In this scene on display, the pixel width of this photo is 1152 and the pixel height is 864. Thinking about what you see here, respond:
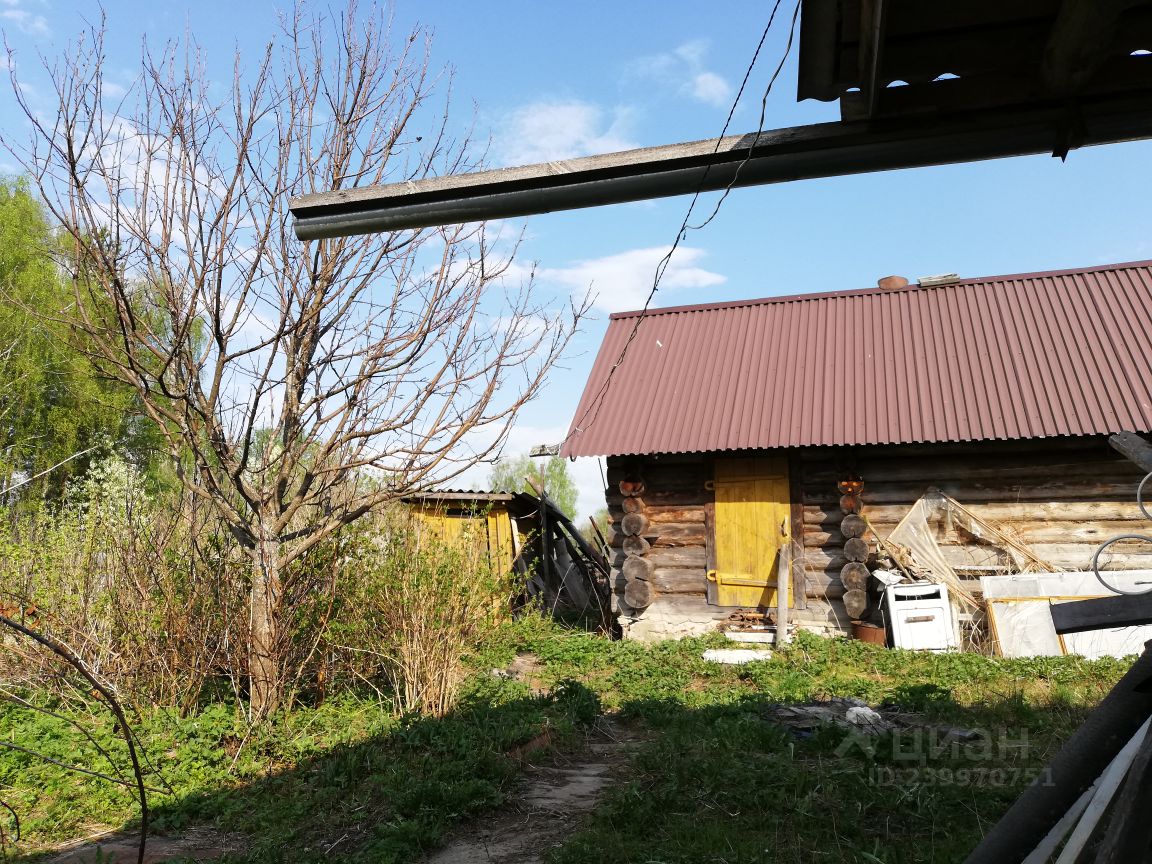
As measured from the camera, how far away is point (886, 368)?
40.9ft

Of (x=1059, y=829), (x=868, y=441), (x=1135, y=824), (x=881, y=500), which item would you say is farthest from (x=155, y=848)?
(x=881, y=500)

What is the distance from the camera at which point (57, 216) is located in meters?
6.45

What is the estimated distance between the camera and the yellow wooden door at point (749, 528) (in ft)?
38.4

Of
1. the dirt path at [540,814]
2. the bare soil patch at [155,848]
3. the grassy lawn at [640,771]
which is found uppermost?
the grassy lawn at [640,771]

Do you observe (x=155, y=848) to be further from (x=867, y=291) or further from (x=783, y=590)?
(x=867, y=291)

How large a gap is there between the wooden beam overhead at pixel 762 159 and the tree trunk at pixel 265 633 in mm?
5067

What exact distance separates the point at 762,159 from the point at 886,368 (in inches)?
414

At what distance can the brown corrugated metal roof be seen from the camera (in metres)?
11.0

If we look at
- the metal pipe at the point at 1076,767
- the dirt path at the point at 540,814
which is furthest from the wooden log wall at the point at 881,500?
the metal pipe at the point at 1076,767

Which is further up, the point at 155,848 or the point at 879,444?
the point at 879,444

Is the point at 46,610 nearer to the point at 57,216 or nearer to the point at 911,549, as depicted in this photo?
the point at 57,216

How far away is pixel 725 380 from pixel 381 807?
357 inches

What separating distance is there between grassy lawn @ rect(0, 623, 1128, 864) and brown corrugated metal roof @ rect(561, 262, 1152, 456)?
3.53 meters

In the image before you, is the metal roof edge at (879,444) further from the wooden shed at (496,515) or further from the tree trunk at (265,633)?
the tree trunk at (265,633)
